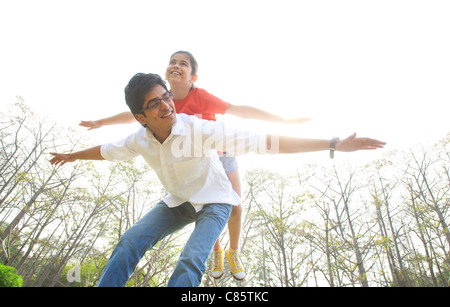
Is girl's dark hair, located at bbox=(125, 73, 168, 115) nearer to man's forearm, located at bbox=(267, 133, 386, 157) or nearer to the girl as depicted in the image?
the girl

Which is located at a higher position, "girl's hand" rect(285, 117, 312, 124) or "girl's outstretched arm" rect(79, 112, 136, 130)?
"girl's outstretched arm" rect(79, 112, 136, 130)

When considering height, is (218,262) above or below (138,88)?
below

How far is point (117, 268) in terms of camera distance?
1.57 m

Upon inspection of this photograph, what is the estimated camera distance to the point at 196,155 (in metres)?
1.81

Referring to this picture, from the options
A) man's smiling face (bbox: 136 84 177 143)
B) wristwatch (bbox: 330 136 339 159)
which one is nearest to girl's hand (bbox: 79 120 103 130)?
man's smiling face (bbox: 136 84 177 143)

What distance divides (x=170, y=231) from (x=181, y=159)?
614mm

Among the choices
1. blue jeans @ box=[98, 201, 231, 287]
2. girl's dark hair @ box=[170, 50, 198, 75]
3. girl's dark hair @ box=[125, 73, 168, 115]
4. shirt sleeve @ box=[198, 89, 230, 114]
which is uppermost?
girl's dark hair @ box=[170, 50, 198, 75]

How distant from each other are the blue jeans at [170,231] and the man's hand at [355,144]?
904 millimetres

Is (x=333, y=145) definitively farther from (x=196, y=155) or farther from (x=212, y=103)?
(x=212, y=103)

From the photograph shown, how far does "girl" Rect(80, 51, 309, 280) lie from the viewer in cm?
278

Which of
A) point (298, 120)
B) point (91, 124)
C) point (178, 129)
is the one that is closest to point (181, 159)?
point (178, 129)

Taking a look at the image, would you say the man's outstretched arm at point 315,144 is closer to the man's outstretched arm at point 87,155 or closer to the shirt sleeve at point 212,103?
the shirt sleeve at point 212,103

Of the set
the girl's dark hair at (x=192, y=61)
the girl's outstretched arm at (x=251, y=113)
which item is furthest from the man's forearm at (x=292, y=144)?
the girl's dark hair at (x=192, y=61)
